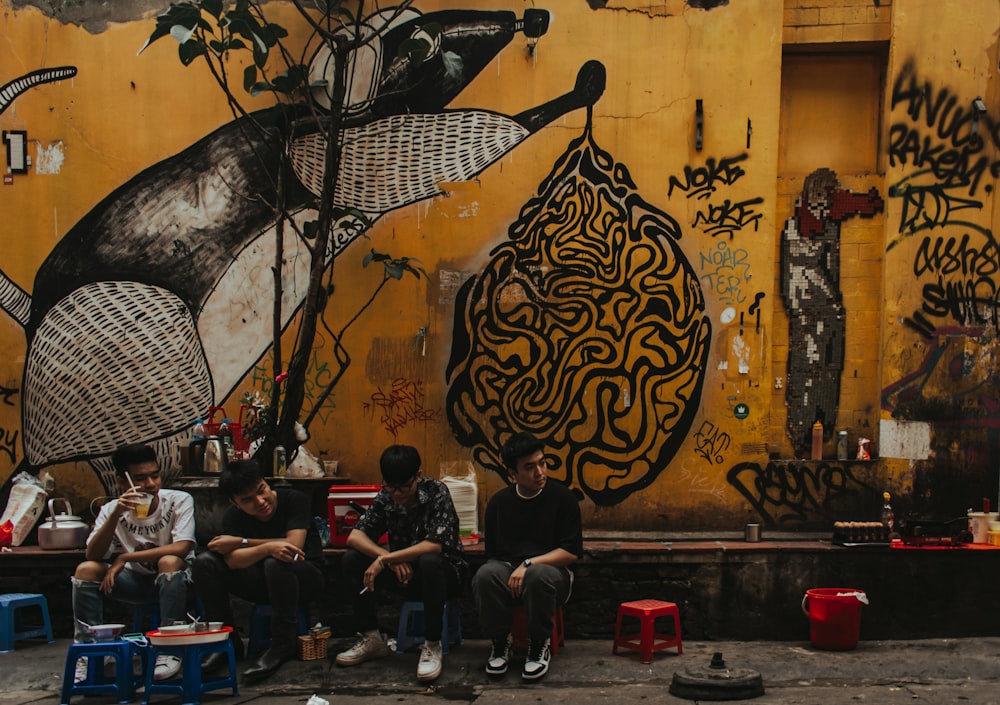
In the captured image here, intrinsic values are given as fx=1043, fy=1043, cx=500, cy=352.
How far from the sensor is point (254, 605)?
6.11 meters

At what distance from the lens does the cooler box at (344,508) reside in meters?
6.95

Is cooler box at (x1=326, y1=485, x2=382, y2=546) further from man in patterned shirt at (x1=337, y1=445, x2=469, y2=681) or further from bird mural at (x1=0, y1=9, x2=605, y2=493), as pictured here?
bird mural at (x1=0, y1=9, x2=605, y2=493)

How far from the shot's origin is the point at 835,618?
247 inches

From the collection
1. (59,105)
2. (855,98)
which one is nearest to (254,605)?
(59,105)

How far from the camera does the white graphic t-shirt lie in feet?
19.9

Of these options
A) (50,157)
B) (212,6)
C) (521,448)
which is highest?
(212,6)

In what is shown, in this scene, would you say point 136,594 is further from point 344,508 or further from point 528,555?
point 528,555

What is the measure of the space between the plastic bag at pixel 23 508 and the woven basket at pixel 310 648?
8.59 feet

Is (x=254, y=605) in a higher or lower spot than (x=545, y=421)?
lower

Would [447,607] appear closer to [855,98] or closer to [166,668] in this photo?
[166,668]

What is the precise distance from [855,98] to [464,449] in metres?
3.85

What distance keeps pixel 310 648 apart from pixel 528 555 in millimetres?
1372

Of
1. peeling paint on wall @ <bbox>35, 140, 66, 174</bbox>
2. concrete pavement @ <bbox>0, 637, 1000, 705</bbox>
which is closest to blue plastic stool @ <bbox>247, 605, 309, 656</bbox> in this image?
concrete pavement @ <bbox>0, 637, 1000, 705</bbox>

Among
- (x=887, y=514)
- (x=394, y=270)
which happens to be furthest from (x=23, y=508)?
(x=887, y=514)
